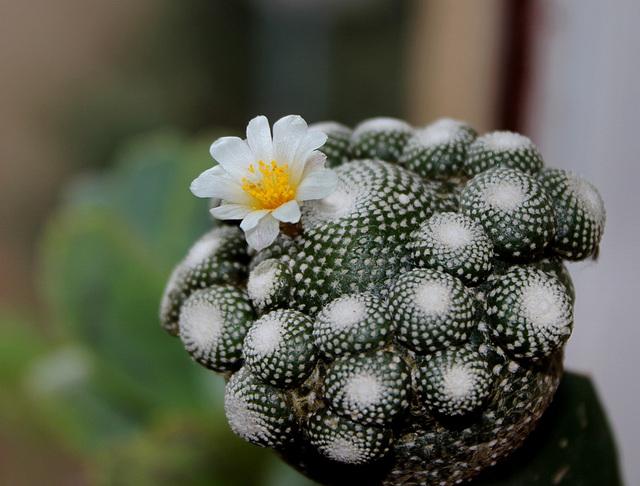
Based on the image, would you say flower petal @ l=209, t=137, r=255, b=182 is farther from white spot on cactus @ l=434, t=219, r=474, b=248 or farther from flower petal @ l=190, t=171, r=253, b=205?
white spot on cactus @ l=434, t=219, r=474, b=248

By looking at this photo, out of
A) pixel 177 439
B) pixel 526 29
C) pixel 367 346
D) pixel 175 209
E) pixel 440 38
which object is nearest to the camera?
pixel 367 346

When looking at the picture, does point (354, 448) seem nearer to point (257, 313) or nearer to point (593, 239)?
point (257, 313)

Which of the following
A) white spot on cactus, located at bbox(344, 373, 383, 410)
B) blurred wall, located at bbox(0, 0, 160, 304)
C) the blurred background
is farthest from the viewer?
blurred wall, located at bbox(0, 0, 160, 304)

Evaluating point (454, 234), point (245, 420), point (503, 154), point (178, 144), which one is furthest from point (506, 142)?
point (178, 144)

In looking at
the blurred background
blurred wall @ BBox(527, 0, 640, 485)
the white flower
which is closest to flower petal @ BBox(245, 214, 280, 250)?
the white flower

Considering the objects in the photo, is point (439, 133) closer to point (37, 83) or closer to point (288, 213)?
point (288, 213)

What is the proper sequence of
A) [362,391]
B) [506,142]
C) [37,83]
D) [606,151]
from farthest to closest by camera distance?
[37,83]
[606,151]
[506,142]
[362,391]

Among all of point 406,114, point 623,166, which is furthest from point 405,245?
point 406,114
